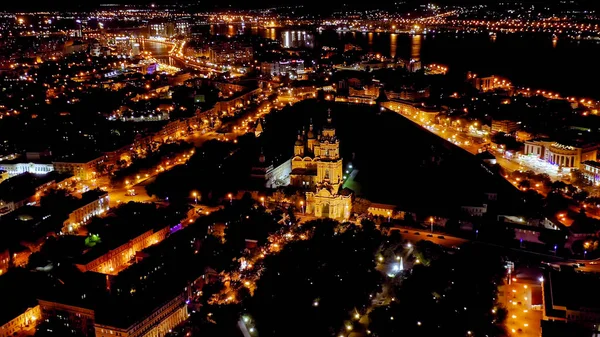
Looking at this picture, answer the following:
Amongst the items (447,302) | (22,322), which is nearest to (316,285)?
(447,302)

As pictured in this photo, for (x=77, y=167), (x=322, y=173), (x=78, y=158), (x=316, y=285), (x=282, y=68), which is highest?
(x=322, y=173)

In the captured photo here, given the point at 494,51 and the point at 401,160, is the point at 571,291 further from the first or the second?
the point at 494,51

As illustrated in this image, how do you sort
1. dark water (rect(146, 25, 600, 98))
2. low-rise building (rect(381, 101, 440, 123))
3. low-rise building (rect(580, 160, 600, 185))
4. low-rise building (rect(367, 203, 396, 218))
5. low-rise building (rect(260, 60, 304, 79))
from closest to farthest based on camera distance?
1. low-rise building (rect(367, 203, 396, 218))
2. low-rise building (rect(580, 160, 600, 185))
3. low-rise building (rect(381, 101, 440, 123))
4. dark water (rect(146, 25, 600, 98))
5. low-rise building (rect(260, 60, 304, 79))

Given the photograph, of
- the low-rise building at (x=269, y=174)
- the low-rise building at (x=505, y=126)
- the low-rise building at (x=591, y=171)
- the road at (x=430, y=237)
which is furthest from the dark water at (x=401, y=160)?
the low-rise building at (x=591, y=171)

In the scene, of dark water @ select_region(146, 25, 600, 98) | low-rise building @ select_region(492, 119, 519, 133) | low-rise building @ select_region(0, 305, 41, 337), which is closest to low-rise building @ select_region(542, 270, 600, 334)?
low-rise building @ select_region(0, 305, 41, 337)

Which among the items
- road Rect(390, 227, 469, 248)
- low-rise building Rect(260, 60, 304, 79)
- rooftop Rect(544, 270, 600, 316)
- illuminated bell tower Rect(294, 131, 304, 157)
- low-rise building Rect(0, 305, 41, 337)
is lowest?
low-rise building Rect(0, 305, 41, 337)

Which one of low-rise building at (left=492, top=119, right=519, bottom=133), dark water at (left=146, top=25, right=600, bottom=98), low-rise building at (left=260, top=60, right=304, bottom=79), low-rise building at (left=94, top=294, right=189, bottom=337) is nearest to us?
low-rise building at (left=94, top=294, right=189, bottom=337)

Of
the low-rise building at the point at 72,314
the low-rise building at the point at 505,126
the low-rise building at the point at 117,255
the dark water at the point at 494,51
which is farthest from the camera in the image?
the dark water at the point at 494,51

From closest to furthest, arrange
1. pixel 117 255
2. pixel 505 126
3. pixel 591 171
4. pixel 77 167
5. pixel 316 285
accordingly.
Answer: pixel 316 285
pixel 117 255
pixel 591 171
pixel 77 167
pixel 505 126

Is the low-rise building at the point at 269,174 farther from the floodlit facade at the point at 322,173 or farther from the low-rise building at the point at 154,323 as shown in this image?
the low-rise building at the point at 154,323

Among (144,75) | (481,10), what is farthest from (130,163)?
(481,10)

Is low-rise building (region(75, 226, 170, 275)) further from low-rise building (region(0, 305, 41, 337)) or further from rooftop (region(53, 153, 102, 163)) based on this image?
rooftop (region(53, 153, 102, 163))
